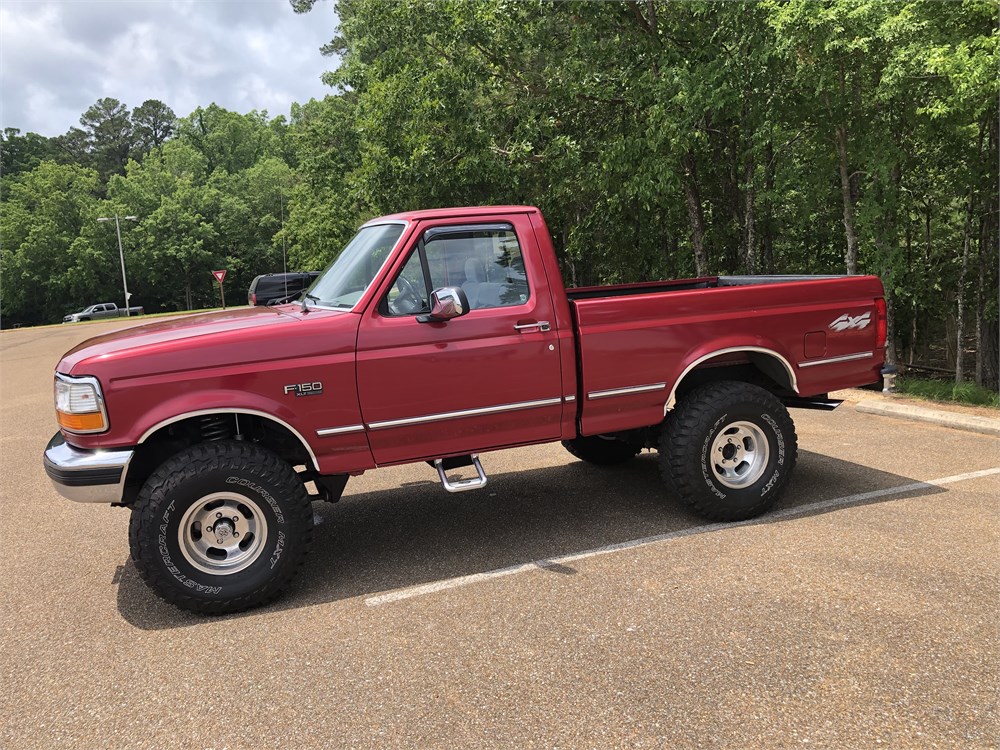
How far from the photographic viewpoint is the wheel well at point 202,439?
A: 4.14 meters

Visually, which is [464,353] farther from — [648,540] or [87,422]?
[87,422]

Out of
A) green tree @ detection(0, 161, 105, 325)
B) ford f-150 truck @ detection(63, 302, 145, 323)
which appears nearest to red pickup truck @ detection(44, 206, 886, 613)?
ford f-150 truck @ detection(63, 302, 145, 323)

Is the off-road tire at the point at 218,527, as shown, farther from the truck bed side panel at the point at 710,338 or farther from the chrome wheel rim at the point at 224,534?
the truck bed side panel at the point at 710,338

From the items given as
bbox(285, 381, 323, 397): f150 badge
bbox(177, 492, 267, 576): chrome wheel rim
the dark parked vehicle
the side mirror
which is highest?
the dark parked vehicle

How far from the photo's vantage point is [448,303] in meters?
4.02

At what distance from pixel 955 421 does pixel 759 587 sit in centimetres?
478

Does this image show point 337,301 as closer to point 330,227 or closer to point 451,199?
point 451,199

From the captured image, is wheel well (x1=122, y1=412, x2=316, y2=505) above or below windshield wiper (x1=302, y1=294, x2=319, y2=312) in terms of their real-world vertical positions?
below

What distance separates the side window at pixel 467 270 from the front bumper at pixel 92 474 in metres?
1.67

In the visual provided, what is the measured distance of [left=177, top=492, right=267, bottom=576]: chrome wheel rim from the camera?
394cm

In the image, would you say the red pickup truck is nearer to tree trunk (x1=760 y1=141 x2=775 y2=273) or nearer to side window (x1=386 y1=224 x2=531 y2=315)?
side window (x1=386 y1=224 x2=531 y2=315)

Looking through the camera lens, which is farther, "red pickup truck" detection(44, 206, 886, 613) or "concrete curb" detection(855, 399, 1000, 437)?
"concrete curb" detection(855, 399, 1000, 437)

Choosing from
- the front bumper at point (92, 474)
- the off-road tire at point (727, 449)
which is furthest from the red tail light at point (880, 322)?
the front bumper at point (92, 474)

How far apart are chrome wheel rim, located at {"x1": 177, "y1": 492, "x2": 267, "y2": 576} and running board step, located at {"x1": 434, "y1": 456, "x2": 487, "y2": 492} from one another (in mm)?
1041
